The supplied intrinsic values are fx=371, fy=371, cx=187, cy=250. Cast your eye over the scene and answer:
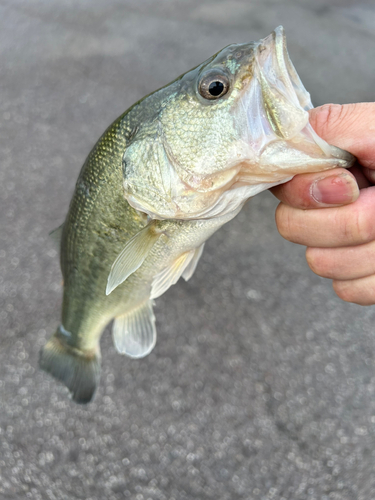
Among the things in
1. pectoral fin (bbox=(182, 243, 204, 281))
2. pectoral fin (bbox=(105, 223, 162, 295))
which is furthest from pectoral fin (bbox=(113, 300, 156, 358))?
pectoral fin (bbox=(105, 223, 162, 295))

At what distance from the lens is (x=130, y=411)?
174 cm

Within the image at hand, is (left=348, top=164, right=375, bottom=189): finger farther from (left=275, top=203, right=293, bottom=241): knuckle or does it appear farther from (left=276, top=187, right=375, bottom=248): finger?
(left=275, top=203, right=293, bottom=241): knuckle

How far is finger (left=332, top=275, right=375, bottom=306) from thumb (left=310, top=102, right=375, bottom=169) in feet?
1.08

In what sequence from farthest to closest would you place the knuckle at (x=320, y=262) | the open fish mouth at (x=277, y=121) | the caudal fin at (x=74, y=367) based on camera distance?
the caudal fin at (x=74, y=367) < the knuckle at (x=320, y=262) < the open fish mouth at (x=277, y=121)

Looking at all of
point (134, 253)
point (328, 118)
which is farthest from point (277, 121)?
point (134, 253)

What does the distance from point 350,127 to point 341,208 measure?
173mm

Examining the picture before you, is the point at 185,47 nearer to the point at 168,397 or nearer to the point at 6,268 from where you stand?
the point at 6,268

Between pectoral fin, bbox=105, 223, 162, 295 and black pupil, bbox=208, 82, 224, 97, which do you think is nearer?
black pupil, bbox=208, 82, 224, 97

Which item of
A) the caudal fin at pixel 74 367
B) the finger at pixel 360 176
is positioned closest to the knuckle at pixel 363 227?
the finger at pixel 360 176

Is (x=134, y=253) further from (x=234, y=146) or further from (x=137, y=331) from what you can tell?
(x=137, y=331)

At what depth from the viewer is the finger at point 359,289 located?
97 centimetres

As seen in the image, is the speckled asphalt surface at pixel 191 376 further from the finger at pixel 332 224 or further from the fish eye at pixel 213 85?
the fish eye at pixel 213 85

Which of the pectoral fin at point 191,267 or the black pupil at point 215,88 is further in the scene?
the pectoral fin at point 191,267

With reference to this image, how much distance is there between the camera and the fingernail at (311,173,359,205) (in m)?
0.76
